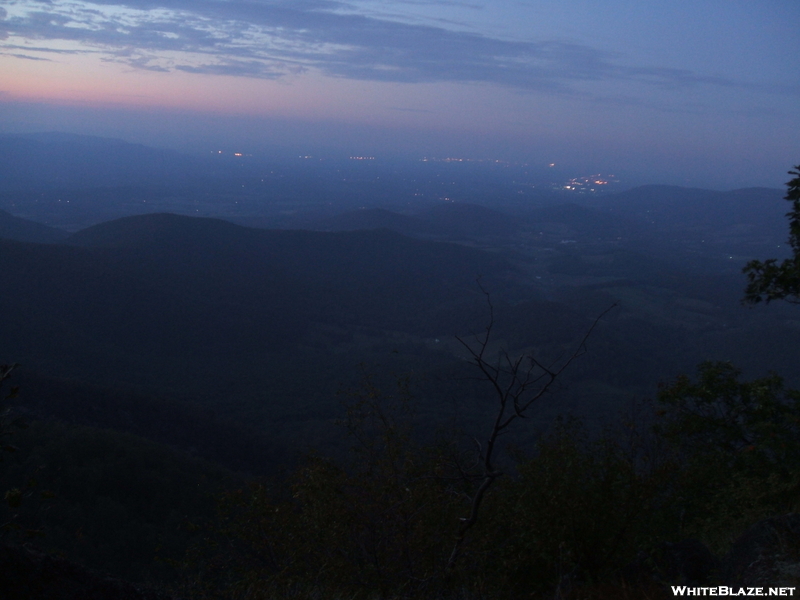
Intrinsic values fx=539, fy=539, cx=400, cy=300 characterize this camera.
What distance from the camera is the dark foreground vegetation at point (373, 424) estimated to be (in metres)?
4.92

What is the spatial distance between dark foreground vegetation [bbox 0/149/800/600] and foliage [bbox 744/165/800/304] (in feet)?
0.18

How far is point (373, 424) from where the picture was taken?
21.1 ft

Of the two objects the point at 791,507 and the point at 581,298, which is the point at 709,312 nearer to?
the point at 581,298

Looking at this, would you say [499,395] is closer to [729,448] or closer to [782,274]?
[729,448]

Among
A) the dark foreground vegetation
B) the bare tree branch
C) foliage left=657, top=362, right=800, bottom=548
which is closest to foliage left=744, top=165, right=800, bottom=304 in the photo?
the dark foreground vegetation

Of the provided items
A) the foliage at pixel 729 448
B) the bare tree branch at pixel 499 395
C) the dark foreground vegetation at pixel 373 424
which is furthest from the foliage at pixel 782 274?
the bare tree branch at pixel 499 395

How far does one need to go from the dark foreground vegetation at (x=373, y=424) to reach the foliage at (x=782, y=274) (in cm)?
5

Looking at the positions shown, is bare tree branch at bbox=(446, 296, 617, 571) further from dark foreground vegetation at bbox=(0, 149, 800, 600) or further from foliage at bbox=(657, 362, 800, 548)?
foliage at bbox=(657, 362, 800, 548)

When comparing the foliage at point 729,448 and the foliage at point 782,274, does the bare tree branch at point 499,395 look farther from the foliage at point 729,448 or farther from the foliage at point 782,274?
the foliage at point 782,274

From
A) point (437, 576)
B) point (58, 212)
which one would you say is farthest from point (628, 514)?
point (58, 212)

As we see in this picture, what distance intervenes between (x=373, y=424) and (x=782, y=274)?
28.2 ft

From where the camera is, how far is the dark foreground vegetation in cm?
492

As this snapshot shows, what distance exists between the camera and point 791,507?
268 inches

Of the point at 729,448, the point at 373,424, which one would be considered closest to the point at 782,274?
the point at 729,448
